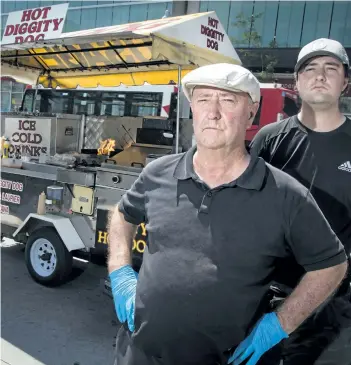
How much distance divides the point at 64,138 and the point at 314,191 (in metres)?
4.03

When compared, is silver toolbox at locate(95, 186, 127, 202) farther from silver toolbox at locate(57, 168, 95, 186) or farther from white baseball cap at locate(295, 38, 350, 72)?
white baseball cap at locate(295, 38, 350, 72)

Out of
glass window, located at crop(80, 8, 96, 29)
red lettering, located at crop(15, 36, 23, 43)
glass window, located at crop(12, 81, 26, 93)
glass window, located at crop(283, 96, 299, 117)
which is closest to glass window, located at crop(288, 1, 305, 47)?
glass window, located at crop(80, 8, 96, 29)

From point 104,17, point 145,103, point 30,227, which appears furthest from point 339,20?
point 30,227

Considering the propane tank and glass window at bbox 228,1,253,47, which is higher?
glass window at bbox 228,1,253,47

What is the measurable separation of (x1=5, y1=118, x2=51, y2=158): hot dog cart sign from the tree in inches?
632

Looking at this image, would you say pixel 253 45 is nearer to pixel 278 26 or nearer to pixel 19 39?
pixel 278 26

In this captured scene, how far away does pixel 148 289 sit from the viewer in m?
1.59

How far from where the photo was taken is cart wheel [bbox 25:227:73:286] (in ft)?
14.3

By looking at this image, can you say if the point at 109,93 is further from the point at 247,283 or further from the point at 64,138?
the point at 247,283

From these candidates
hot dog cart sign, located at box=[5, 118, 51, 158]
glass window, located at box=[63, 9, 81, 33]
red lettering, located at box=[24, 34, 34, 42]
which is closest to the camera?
hot dog cart sign, located at box=[5, 118, 51, 158]

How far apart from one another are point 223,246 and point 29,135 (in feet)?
15.0

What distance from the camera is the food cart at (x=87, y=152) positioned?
421 cm

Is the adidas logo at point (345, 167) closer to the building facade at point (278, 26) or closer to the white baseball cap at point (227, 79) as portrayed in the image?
the white baseball cap at point (227, 79)

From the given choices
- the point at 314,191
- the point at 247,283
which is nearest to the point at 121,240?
the point at 247,283
